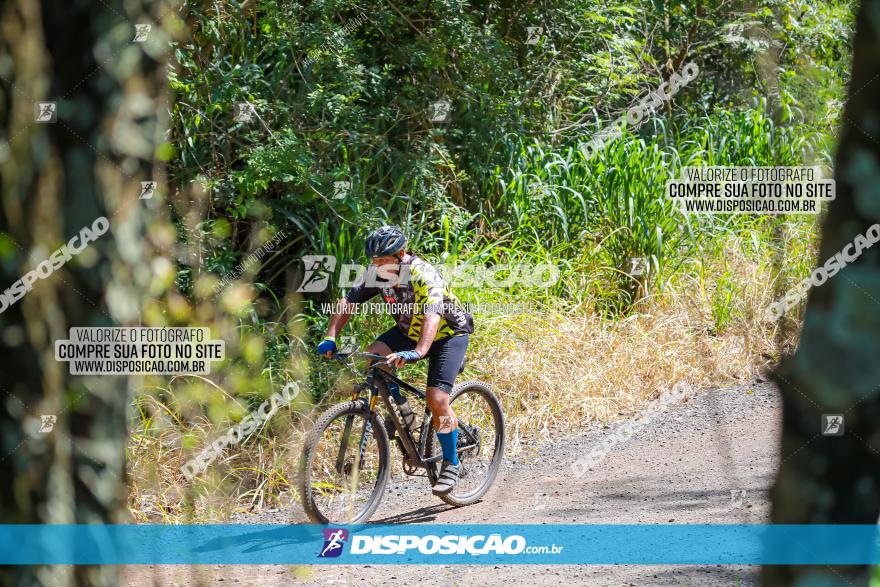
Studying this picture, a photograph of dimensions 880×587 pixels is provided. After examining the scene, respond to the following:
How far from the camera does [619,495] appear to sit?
24.0 feet

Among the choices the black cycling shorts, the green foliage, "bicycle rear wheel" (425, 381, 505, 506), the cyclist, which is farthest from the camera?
the green foliage

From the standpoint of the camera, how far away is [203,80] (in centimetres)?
871

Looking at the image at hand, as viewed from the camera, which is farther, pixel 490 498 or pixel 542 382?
pixel 542 382

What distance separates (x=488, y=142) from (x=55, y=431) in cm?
941

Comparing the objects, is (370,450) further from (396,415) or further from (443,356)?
(443,356)

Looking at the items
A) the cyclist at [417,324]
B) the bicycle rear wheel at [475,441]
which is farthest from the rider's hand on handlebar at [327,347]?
the bicycle rear wheel at [475,441]

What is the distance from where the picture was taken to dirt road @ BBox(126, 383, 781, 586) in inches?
224

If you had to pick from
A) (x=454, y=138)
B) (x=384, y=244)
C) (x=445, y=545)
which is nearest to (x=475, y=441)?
(x=445, y=545)

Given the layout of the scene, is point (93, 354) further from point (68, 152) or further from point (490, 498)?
point (490, 498)

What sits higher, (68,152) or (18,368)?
(68,152)

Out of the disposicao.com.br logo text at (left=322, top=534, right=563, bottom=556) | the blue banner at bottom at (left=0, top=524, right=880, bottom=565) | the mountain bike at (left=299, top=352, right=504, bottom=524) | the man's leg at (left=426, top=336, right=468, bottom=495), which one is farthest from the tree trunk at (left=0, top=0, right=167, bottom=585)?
the man's leg at (left=426, top=336, right=468, bottom=495)

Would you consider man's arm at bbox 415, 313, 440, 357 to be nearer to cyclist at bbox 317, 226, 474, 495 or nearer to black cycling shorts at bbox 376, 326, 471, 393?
cyclist at bbox 317, 226, 474, 495

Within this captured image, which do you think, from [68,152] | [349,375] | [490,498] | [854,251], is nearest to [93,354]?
[68,152]

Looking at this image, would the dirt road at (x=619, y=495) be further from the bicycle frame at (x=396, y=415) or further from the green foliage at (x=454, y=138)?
the green foliage at (x=454, y=138)
